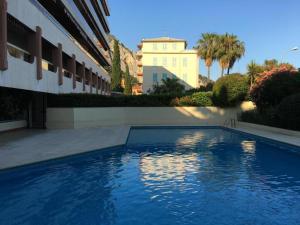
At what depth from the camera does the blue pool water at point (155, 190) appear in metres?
6.67

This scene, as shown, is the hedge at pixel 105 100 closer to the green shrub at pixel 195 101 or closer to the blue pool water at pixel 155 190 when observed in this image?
the green shrub at pixel 195 101

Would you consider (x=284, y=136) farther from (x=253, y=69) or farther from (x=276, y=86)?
(x=253, y=69)

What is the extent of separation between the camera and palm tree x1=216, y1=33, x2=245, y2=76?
150 feet

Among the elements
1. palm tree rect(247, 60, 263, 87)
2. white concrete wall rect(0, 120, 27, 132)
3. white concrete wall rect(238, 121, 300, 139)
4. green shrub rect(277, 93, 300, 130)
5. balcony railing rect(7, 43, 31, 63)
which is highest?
palm tree rect(247, 60, 263, 87)

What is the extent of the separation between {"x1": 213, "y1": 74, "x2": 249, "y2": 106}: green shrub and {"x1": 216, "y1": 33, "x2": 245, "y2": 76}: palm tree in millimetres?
17542

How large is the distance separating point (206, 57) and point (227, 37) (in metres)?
3.89

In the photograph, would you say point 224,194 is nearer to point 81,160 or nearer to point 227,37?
point 81,160

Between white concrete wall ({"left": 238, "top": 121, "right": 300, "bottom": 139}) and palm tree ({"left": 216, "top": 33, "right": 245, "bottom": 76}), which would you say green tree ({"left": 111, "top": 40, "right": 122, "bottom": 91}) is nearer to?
palm tree ({"left": 216, "top": 33, "right": 245, "bottom": 76})

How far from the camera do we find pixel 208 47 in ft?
156

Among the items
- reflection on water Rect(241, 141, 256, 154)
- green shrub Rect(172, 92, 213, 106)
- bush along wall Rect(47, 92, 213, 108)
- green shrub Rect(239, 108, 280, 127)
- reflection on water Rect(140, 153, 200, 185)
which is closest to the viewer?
reflection on water Rect(140, 153, 200, 185)

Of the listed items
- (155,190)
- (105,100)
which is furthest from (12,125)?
(155,190)

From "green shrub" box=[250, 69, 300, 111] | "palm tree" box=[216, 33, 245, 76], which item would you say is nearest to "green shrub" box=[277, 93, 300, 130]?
"green shrub" box=[250, 69, 300, 111]

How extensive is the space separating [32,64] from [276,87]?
49.6 ft

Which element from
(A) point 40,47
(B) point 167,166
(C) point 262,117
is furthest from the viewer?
(C) point 262,117
